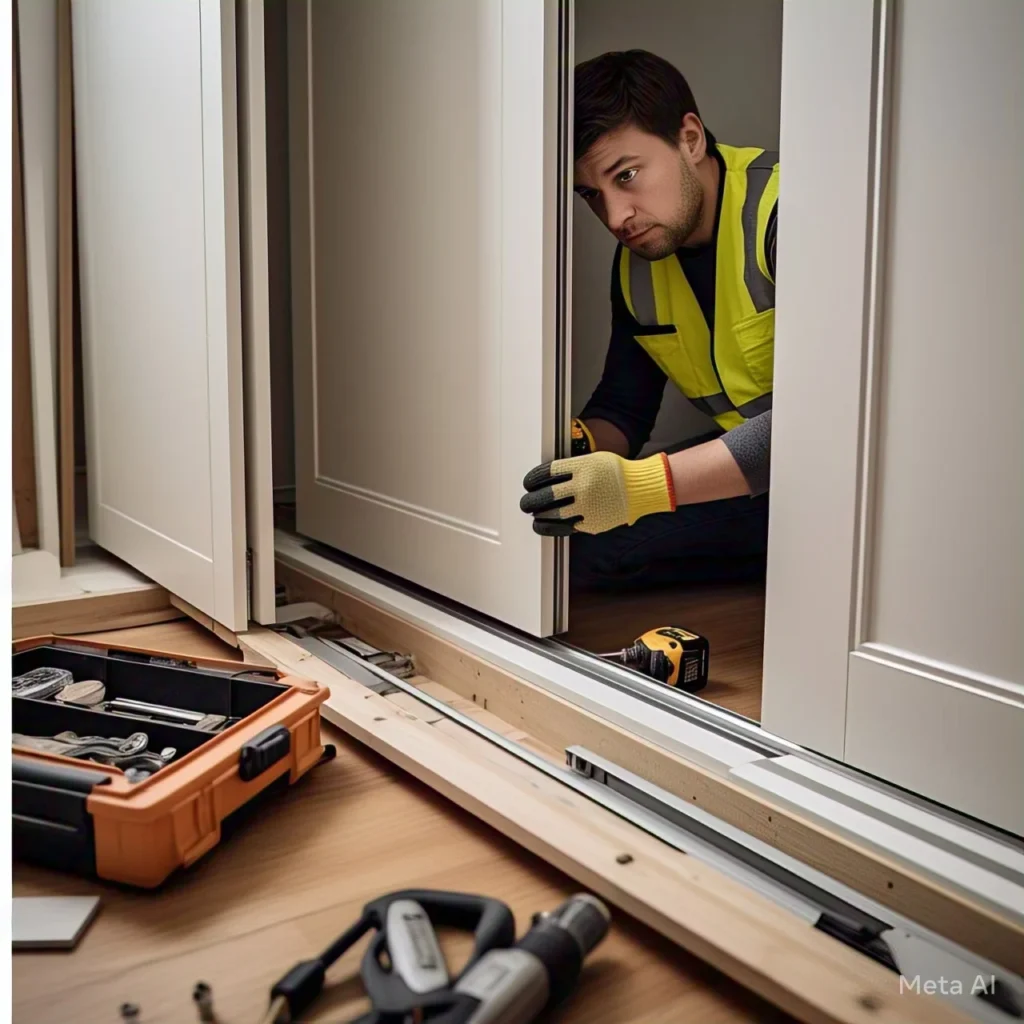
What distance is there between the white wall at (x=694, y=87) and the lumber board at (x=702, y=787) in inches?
36.6

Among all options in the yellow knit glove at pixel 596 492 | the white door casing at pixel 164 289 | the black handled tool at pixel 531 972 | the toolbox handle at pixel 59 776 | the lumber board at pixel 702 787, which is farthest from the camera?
the white door casing at pixel 164 289

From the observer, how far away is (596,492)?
1654 millimetres

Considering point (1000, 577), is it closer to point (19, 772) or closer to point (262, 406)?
point (19, 772)

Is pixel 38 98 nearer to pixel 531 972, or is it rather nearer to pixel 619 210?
pixel 619 210

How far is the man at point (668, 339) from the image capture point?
1662 mm

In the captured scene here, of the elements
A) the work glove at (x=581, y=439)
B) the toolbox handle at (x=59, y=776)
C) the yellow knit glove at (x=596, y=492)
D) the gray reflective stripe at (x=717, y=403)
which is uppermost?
the gray reflective stripe at (x=717, y=403)

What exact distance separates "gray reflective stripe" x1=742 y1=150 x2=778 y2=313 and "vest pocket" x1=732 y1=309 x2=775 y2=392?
0.8 inches

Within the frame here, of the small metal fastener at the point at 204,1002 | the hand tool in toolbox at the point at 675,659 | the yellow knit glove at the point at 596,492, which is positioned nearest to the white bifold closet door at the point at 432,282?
the yellow knit glove at the point at 596,492

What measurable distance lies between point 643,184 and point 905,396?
0.83m

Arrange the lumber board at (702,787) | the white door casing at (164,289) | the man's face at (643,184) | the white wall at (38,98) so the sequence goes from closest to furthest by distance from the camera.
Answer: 1. the lumber board at (702,787)
2. the white door casing at (164,289)
3. the man's face at (643,184)
4. the white wall at (38,98)

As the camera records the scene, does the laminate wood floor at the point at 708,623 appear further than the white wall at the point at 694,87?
No

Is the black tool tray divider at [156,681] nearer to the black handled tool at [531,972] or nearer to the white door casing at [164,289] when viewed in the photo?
the white door casing at [164,289]

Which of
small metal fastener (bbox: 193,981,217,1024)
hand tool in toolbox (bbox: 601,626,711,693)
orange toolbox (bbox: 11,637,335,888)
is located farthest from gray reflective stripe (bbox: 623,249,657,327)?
small metal fastener (bbox: 193,981,217,1024)

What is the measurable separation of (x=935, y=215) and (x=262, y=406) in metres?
1.10
